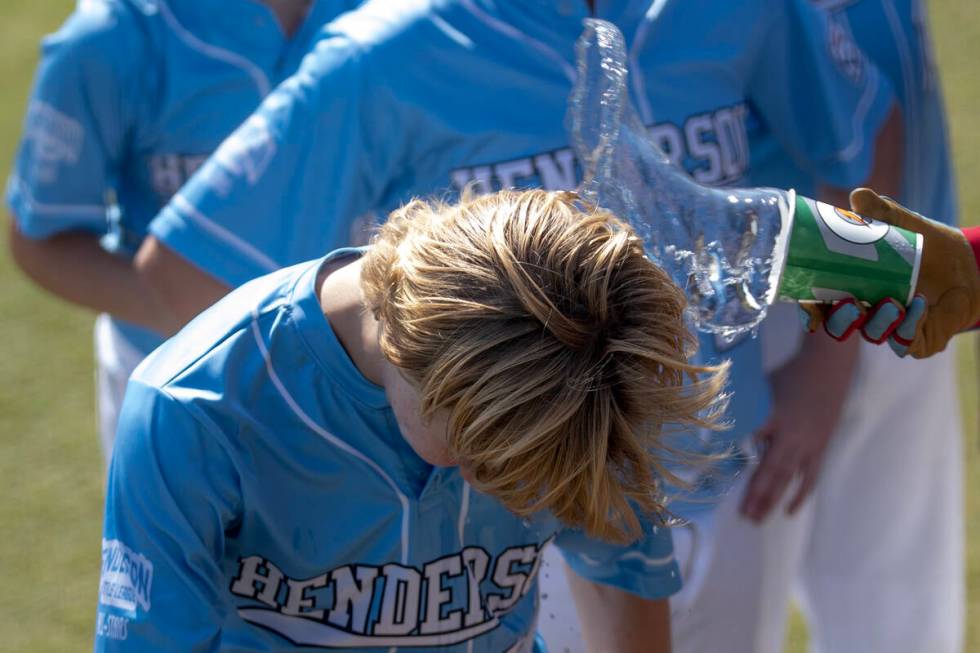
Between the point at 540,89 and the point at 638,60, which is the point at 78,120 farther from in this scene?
the point at 638,60

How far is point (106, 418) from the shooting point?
105 inches

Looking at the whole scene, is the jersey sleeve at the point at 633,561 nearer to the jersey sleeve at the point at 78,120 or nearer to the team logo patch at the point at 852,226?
the team logo patch at the point at 852,226

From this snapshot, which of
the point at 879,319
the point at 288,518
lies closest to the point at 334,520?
the point at 288,518

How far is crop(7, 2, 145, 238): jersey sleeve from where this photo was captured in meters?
2.29

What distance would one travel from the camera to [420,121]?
1.95 metres

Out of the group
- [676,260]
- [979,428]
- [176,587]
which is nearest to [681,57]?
[676,260]

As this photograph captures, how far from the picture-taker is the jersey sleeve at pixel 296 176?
193 centimetres

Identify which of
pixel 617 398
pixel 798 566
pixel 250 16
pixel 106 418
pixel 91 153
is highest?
pixel 617 398

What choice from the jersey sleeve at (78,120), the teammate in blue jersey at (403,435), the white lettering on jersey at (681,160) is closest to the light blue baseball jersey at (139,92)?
the jersey sleeve at (78,120)

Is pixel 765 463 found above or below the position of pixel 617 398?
below

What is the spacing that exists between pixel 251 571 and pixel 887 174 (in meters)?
1.52

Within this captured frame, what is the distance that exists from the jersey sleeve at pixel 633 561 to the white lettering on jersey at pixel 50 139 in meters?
1.26

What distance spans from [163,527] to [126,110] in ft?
4.04

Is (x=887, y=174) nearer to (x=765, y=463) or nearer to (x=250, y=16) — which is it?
(x=765, y=463)
